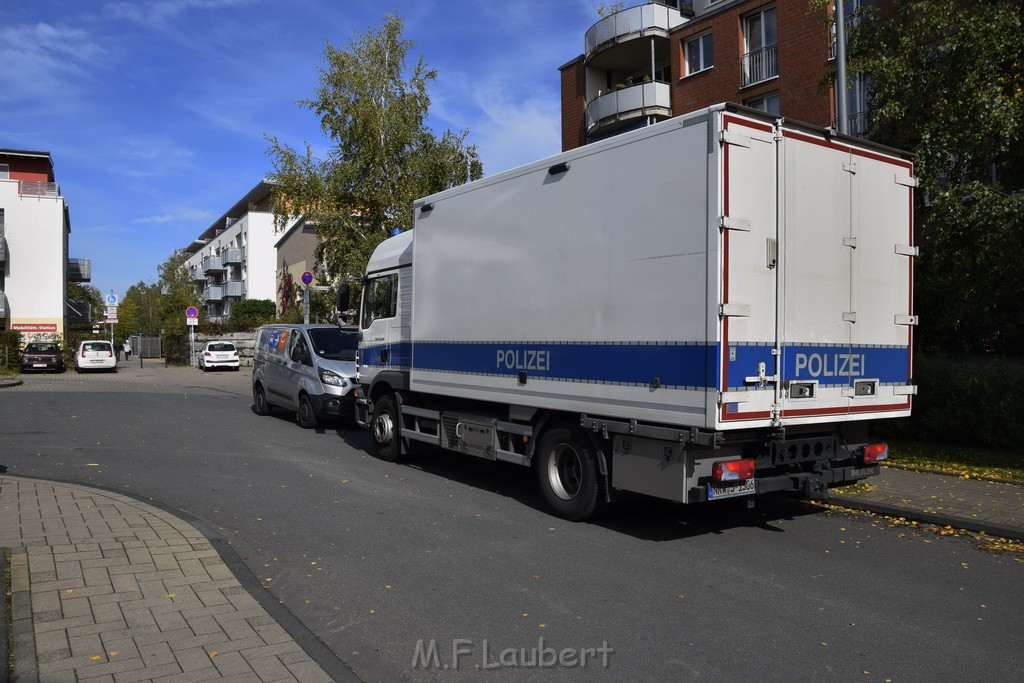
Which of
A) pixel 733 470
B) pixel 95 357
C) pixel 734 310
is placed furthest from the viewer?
pixel 95 357

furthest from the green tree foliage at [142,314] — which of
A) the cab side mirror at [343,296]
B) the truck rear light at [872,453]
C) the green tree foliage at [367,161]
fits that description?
the truck rear light at [872,453]

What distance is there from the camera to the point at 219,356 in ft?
125

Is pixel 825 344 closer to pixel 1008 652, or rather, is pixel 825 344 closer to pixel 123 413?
pixel 1008 652

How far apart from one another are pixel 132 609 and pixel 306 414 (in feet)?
33.2

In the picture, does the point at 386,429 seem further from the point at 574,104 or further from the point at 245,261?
the point at 245,261

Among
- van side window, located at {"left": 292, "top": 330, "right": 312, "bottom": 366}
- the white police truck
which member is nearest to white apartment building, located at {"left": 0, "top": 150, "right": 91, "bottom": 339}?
van side window, located at {"left": 292, "top": 330, "right": 312, "bottom": 366}

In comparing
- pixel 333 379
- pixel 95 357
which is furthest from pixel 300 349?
pixel 95 357

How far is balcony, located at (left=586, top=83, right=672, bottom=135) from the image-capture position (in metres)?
26.4

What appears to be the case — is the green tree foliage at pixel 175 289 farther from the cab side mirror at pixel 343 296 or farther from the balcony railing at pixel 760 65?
the cab side mirror at pixel 343 296

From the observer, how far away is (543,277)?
7684mm

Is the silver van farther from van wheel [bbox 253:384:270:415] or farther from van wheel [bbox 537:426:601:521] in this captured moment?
van wheel [bbox 537:426:601:521]

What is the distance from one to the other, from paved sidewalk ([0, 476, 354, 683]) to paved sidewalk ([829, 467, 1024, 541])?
5684 mm

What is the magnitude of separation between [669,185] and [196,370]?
37.0m

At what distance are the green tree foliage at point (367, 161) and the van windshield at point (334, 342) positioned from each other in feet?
28.8
